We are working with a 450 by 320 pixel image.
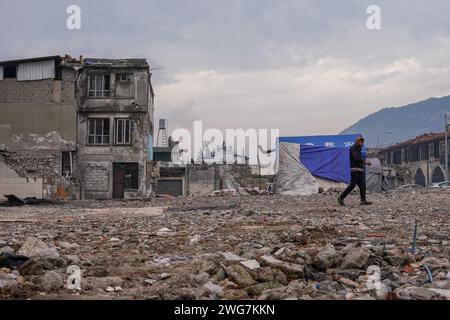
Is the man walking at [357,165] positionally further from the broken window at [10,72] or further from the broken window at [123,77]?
the broken window at [10,72]

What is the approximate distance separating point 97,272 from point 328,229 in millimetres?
3119

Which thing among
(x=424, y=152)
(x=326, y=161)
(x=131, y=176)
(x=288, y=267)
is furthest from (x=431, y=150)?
(x=288, y=267)

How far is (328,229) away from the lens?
6.27 meters

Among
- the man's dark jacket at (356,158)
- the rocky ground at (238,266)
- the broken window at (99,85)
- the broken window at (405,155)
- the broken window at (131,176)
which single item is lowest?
the rocky ground at (238,266)

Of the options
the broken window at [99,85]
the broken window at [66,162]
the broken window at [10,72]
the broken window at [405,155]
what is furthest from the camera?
the broken window at [405,155]

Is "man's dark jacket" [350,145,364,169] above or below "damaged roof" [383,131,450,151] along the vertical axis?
below

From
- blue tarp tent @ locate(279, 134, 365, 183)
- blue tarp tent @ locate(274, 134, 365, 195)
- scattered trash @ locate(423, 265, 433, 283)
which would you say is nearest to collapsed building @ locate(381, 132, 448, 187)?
blue tarp tent @ locate(279, 134, 365, 183)

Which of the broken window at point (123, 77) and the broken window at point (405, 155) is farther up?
the broken window at point (123, 77)

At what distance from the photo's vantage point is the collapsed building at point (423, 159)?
48191 millimetres

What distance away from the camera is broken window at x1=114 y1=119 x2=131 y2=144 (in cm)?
2839

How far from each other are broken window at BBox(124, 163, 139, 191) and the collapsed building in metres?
26.2

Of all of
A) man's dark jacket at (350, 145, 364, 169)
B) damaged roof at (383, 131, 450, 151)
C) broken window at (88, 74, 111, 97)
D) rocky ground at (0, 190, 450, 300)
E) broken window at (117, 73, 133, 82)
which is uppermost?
broken window at (117, 73, 133, 82)

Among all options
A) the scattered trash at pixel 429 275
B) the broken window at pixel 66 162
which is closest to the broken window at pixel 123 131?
the broken window at pixel 66 162

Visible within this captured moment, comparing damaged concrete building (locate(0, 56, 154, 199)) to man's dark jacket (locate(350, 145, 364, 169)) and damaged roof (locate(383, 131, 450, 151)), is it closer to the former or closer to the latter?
man's dark jacket (locate(350, 145, 364, 169))
